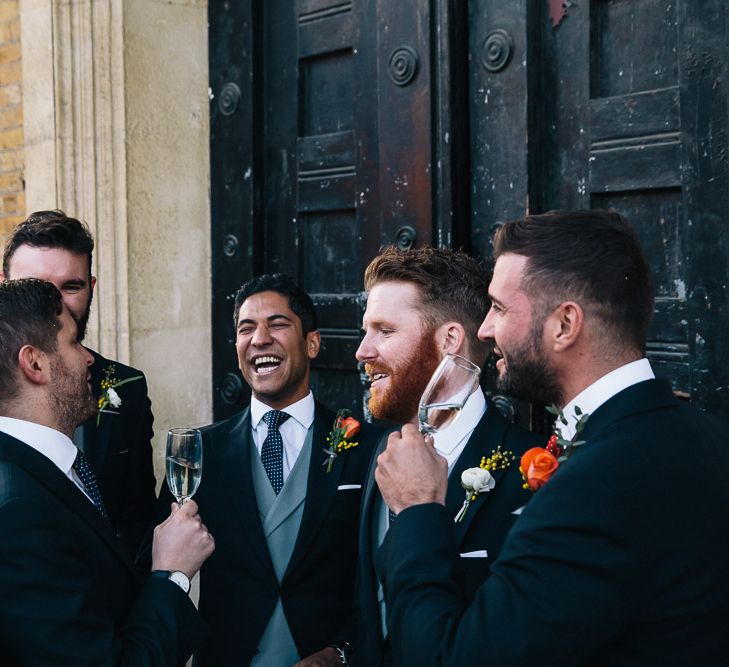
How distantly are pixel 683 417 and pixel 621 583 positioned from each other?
0.37 m

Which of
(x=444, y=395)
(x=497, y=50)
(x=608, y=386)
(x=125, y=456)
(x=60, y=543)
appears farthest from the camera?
(x=497, y=50)

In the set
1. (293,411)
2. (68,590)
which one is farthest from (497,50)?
(68,590)

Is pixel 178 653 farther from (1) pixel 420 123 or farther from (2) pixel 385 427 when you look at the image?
(1) pixel 420 123

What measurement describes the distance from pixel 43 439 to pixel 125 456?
1.06 m

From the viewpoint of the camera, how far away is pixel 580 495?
1743 millimetres

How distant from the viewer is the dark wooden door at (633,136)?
3027 millimetres

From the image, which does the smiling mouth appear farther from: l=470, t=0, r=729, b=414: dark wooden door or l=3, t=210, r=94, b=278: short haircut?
l=470, t=0, r=729, b=414: dark wooden door

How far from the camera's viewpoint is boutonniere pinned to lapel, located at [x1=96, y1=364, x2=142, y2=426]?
130 inches

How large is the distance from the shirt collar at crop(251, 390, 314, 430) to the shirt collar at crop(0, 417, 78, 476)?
2.98 feet

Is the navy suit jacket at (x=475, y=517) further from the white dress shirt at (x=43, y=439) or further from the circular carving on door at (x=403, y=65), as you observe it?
the circular carving on door at (x=403, y=65)

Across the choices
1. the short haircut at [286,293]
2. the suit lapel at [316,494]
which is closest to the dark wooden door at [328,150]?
the short haircut at [286,293]

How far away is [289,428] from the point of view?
3211 mm

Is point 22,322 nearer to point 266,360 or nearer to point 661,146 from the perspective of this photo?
point 266,360

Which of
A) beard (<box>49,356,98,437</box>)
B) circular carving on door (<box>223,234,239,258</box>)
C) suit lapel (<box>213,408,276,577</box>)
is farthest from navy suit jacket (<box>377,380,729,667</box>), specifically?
circular carving on door (<box>223,234,239,258</box>)
